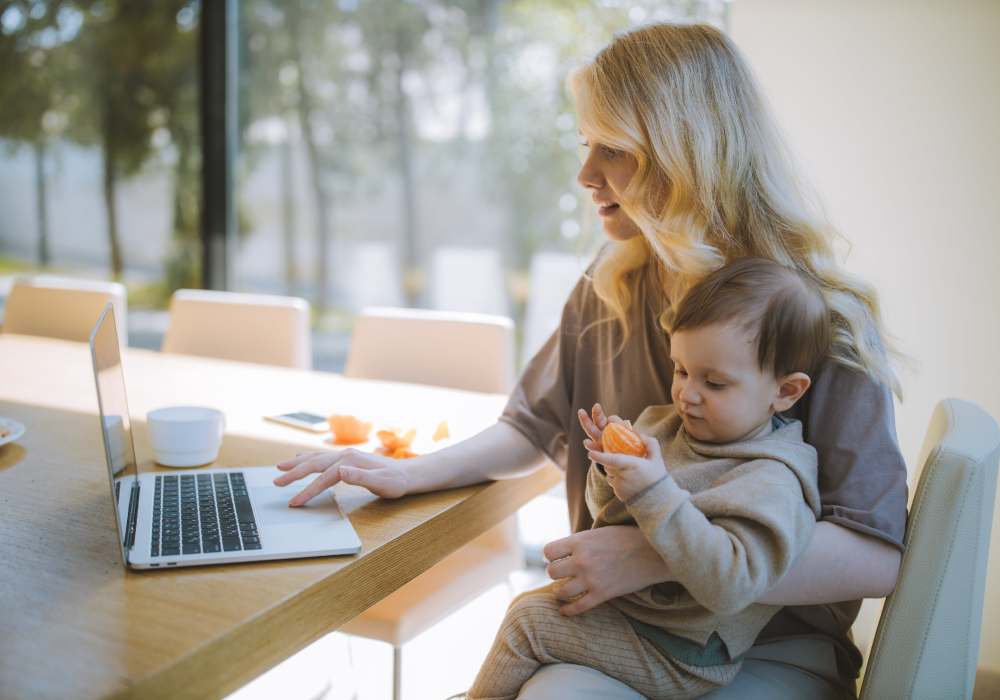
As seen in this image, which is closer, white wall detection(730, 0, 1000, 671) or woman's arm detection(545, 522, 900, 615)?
woman's arm detection(545, 522, 900, 615)

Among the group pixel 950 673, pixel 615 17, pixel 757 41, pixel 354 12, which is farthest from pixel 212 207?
pixel 950 673

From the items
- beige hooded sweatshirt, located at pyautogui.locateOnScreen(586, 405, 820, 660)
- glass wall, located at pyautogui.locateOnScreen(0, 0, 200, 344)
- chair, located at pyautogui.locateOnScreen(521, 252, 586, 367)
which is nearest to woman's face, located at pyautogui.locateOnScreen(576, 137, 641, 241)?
beige hooded sweatshirt, located at pyautogui.locateOnScreen(586, 405, 820, 660)

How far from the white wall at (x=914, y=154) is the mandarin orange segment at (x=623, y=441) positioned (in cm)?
144

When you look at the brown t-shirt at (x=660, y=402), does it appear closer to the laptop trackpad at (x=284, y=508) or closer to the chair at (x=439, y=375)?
the chair at (x=439, y=375)

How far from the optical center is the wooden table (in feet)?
2.73

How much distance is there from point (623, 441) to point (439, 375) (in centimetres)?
133

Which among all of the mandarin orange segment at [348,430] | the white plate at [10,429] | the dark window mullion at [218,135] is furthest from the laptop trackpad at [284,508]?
the dark window mullion at [218,135]

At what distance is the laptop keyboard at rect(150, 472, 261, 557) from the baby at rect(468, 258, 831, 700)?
1.28 ft

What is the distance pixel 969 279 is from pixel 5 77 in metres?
4.17

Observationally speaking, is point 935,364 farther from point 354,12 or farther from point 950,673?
point 354,12

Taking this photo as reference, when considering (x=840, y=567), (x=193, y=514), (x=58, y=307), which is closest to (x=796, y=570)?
(x=840, y=567)

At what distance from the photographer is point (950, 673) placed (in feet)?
3.63

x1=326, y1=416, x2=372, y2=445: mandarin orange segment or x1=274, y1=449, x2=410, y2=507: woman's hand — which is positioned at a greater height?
x1=274, y1=449, x2=410, y2=507: woman's hand

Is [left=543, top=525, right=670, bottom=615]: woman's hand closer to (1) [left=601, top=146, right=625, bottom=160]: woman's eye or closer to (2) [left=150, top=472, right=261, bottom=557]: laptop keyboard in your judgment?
(2) [left=150, top=472, right=261, bottom=557]: laptop keyboard
